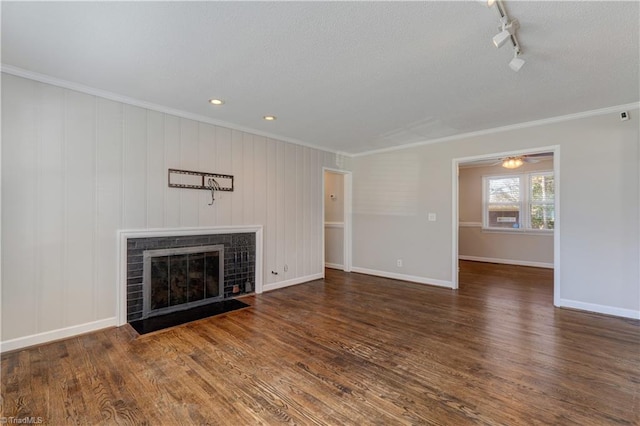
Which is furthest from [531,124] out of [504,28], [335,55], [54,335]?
[54,335]

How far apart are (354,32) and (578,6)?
53.3 inches

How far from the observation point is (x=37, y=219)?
106 inches

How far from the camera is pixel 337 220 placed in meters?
6.47

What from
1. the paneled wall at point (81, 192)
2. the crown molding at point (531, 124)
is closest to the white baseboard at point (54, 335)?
the paneled wall at point (81, 192)

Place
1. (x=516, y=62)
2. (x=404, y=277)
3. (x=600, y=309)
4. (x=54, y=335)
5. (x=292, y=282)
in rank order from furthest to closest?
1. (x=404, y=277)
2. (x=292, y=282)
3. (x=600, y=309)
4. (x=54, y=335)
5. (x=516, y=62)

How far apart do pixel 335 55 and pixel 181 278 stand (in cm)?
309

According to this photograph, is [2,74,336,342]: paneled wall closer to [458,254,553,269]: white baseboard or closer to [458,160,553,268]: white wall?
[458,160,553,268]: white wall

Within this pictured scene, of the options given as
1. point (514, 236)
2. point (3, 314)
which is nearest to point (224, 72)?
point (3, 314)

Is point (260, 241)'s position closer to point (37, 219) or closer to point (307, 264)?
point (307, 264)

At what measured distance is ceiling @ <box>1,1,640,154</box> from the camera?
72.5 inches

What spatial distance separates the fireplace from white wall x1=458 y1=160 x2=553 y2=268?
641 cm

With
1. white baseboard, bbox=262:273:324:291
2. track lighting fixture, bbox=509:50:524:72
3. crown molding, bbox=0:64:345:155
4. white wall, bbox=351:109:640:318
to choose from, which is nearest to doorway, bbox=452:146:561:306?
white wall, bbox=351:109:640:318

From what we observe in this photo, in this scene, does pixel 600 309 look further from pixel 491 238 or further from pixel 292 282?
pixel 292 282

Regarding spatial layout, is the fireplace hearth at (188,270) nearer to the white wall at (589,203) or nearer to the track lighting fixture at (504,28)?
the white wall at (589,203)
